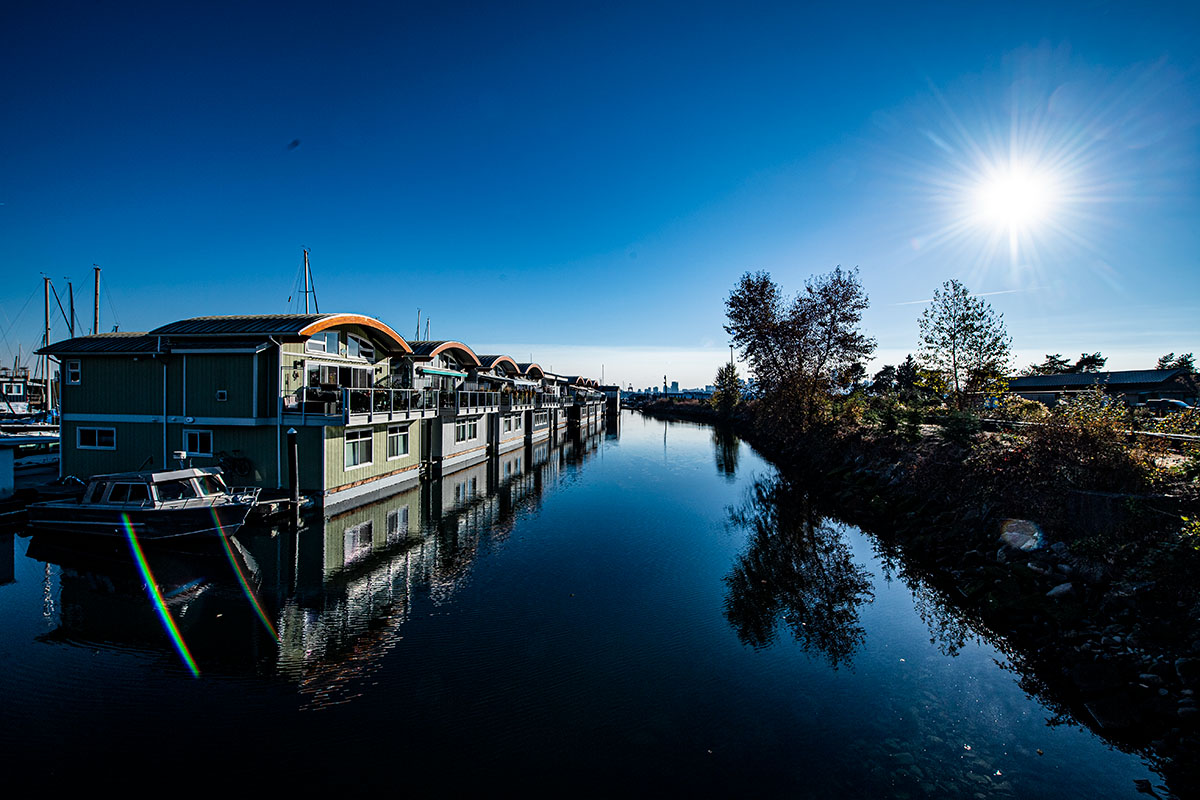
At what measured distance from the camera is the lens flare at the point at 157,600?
30.7 ft

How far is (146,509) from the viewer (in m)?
14.1

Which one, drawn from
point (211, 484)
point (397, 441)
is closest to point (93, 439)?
point (211, 484)

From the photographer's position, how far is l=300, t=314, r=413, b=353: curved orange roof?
1849 cm

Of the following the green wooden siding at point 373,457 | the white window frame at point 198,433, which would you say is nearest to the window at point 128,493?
the white window frame at point 198,433

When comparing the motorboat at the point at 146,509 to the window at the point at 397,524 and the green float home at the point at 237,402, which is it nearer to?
the green float home at the point at 237,402

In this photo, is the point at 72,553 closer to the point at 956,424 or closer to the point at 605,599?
the point at 605,599

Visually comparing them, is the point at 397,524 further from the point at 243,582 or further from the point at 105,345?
the point at 105,345

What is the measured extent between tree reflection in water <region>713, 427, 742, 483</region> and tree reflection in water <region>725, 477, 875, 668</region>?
12384 mm

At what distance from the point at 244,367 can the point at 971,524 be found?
25.3 meters

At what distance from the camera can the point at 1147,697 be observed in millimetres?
8117

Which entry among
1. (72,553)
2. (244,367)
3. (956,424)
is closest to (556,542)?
(244,367)

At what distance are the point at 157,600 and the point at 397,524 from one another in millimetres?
7567

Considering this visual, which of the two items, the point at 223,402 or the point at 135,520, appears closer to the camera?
the point at 135,520

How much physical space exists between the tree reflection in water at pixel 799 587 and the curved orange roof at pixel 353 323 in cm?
1675
